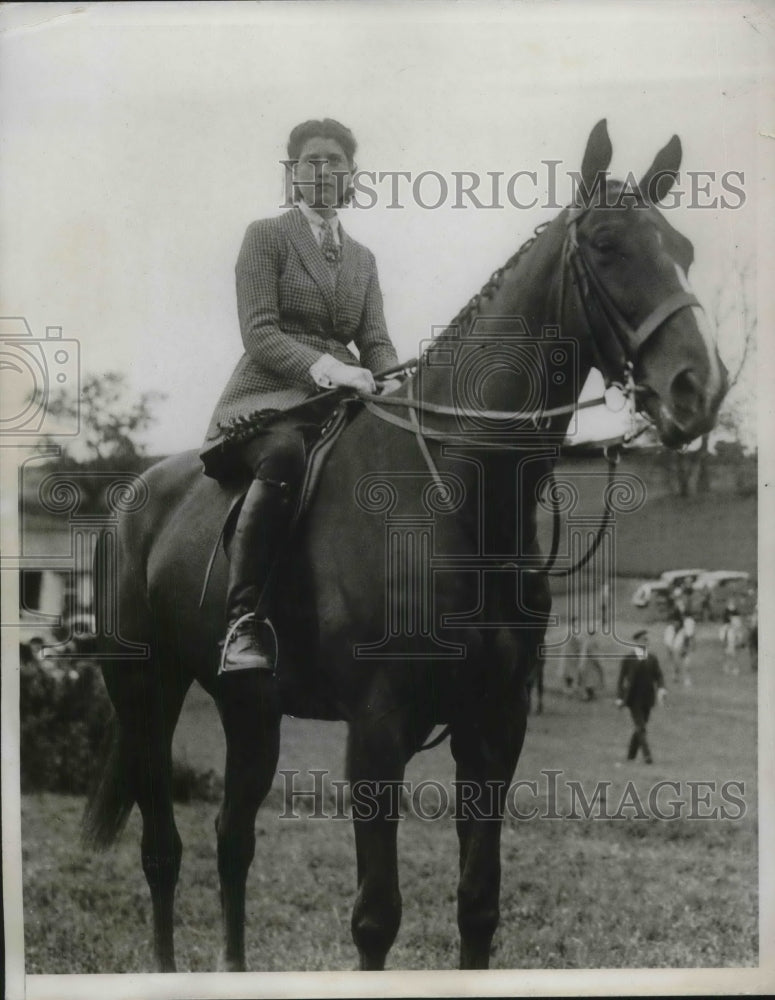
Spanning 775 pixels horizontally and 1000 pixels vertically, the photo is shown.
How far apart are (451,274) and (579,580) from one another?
1.16m

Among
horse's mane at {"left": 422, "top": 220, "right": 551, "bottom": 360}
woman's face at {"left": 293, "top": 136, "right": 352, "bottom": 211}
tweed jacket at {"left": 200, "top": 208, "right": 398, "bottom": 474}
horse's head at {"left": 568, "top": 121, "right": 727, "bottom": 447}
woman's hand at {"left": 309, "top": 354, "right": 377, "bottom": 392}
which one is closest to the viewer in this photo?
horse's head at {"left": 568, "top": 121, "right": 727, "bottom": 447}

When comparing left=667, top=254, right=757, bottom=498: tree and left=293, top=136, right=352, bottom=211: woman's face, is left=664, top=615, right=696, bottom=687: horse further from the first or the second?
left=293, top=136, right=352, bottom=211: woman's face

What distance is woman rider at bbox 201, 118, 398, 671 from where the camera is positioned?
3.65m

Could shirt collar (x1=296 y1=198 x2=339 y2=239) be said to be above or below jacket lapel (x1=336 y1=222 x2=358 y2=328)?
above

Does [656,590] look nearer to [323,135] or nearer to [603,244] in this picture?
[603,244]

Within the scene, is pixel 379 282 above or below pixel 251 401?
above

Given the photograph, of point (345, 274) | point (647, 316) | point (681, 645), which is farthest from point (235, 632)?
point (647, 316)

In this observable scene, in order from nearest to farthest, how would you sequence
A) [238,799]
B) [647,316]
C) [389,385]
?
[647,316] < [389,385] < [238,799]

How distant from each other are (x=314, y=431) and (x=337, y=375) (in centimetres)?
20

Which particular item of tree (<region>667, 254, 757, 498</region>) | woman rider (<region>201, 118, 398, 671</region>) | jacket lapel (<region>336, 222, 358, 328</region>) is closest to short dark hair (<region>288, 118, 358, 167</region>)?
woman rider (<region>201, 118, 398, 671</region>)

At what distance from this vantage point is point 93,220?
12.9 ft

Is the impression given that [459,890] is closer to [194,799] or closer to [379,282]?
[194,799]

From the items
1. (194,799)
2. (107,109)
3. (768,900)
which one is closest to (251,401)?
(107,109)

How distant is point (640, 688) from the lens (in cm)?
390
